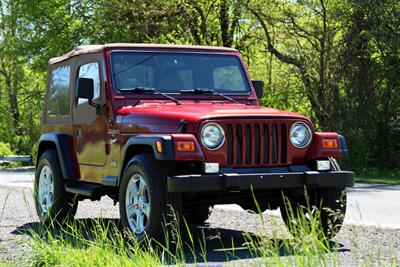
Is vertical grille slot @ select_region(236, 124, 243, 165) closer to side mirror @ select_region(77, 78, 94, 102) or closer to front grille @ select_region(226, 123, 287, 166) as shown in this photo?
front grille @ select_region(226, 123, 287, 166)

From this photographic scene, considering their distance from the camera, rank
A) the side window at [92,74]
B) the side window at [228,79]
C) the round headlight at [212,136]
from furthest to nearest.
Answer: the side window at [228,79] → the side window at [92,74] → the round headlight at [212,136]

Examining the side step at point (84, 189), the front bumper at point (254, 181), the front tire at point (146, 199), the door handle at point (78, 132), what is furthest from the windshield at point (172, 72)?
the front bumper at point (254, 181)

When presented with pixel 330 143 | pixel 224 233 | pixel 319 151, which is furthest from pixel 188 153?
pixel 224 233

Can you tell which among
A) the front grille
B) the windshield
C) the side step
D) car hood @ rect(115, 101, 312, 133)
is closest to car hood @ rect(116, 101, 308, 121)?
car hood @ rect(115, 101, 312, 133)

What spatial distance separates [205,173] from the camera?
7516 millimetres

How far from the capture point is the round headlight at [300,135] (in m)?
8.04

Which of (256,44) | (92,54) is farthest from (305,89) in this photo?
(92,54)

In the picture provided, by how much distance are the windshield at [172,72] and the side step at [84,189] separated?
1.08 m

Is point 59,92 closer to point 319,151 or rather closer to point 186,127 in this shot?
point 186,127

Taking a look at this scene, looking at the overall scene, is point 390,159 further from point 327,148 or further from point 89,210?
point 327,148

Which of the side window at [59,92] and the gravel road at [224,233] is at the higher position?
the side window at [59,92]

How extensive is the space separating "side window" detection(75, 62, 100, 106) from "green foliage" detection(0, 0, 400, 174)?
14189 millimetres

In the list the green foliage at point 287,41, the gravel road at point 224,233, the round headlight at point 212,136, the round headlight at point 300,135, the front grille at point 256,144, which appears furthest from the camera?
the green foliage at point 287,41

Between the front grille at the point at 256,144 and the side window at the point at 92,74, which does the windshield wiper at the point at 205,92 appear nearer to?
the side window at the point at 92,74
